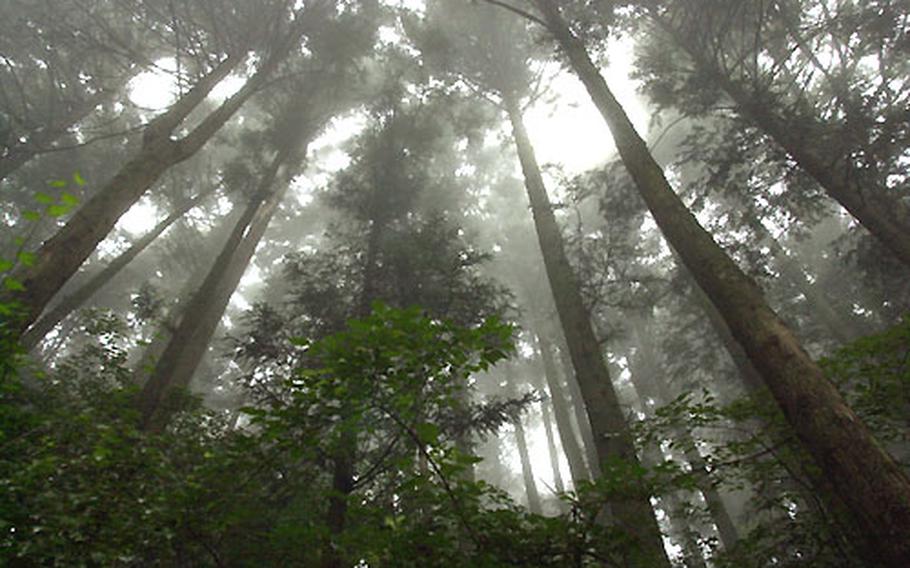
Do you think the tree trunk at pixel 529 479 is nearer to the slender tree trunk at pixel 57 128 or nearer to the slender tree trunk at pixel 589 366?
the slender tree trunk at pixel 589 366

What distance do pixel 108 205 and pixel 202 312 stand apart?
250 centimetres

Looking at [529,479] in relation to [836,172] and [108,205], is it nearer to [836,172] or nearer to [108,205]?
[836,172]

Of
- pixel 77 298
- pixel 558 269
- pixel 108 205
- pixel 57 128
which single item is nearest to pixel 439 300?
pixel 558 269

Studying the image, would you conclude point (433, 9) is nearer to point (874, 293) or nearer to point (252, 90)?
point (252, 90)

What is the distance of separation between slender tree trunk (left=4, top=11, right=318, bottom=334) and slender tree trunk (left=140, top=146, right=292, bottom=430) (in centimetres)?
146

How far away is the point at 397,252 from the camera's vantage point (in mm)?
9492

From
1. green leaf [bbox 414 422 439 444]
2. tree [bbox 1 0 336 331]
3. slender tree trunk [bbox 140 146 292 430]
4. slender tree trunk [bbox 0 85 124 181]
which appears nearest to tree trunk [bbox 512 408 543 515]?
slender tree trunk [bbox 140 146 292 430]

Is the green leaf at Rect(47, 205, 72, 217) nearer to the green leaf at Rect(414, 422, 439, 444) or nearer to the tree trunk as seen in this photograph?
the green leaf at Rect(414, 422, 439, 444)

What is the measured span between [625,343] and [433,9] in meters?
15.1

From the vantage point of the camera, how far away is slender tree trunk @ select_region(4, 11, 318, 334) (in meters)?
5.30

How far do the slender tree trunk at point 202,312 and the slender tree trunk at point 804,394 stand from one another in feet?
19.4

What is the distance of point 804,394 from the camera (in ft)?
10.3

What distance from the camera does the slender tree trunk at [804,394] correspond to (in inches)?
100

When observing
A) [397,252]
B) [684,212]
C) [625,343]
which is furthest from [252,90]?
[625,343]
